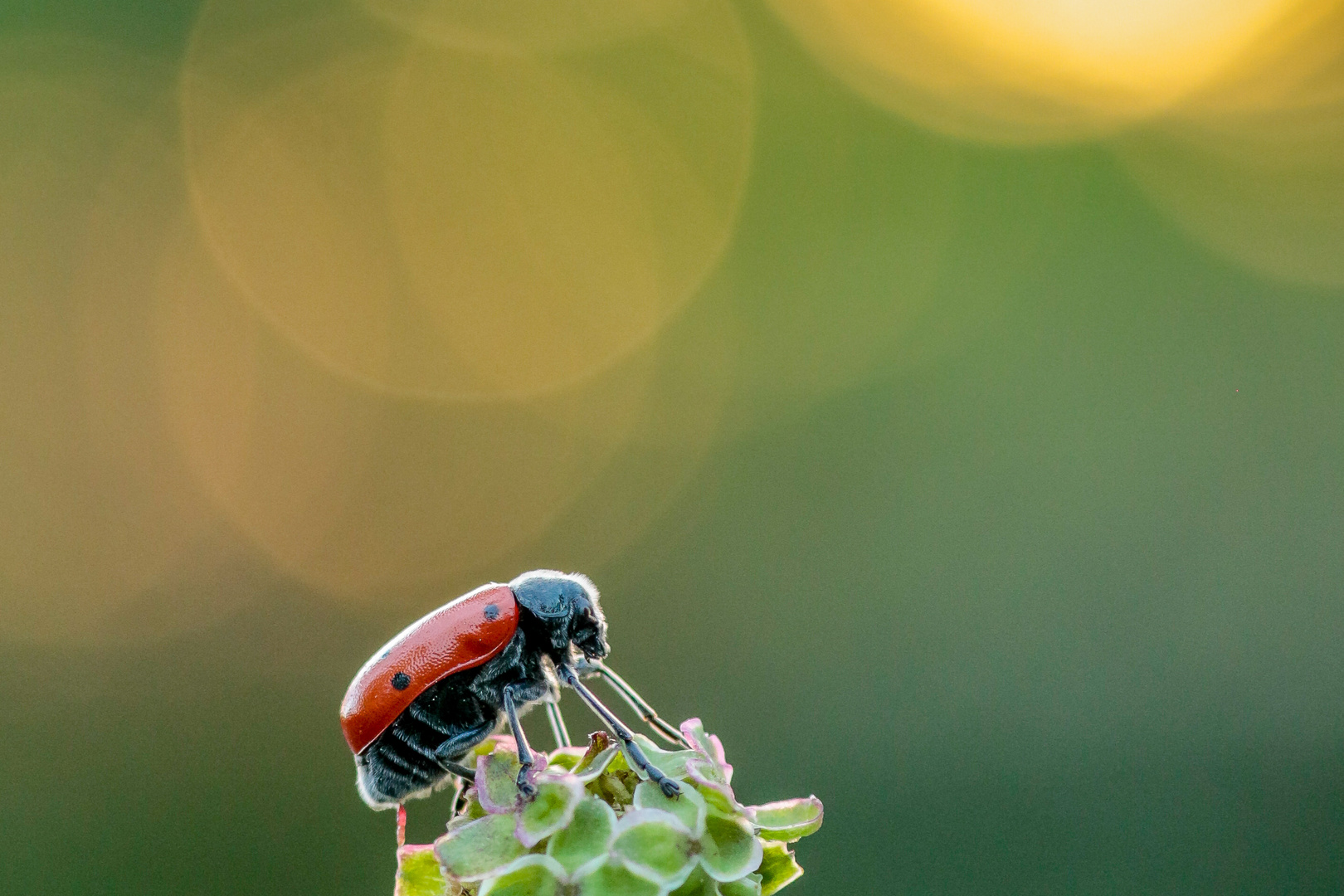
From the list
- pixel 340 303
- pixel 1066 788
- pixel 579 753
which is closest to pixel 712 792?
pixel 579 753

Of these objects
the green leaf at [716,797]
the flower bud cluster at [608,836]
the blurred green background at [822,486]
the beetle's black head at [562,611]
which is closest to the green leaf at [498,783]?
the flower bud cluster at [608,836]

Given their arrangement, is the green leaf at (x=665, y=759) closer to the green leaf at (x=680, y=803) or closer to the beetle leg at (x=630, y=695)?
the green leaf at (x=680, y=803)

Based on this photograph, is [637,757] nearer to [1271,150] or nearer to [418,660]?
[418,660]

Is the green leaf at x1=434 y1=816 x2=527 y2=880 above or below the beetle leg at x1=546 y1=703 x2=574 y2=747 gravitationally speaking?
below

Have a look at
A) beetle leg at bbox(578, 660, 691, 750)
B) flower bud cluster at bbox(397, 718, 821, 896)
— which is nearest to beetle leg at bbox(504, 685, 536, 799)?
flower bud cluster at bbox(397, 718, 821, 896)

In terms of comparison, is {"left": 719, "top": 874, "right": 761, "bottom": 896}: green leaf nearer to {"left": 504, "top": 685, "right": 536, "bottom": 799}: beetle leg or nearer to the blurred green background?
{"left": 504, "top": 685, "right": 536, "bottom": 799}: beetle leg

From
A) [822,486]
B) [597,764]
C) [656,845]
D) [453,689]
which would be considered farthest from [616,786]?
[822,486]
